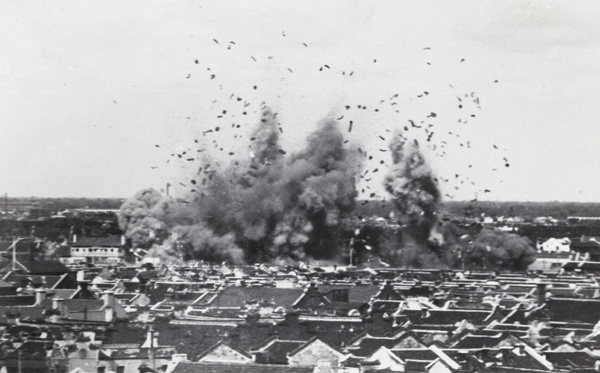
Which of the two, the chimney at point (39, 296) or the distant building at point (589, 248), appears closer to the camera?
the chimney at point (39, 296)

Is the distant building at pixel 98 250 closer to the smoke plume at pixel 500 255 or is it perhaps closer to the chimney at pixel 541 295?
the smoke plume at pixel 500 255

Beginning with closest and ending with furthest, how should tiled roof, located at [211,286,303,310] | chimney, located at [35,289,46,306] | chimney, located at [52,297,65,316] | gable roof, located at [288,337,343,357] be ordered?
1. gable roof, located at [288,337,343,357]
2. chimney, located at [52,297,65,316]
3. chimney, located at [35,289,46,306]
4. tiled roof, located at [211,286,303,310]

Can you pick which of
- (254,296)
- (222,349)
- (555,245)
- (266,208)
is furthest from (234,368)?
(555,245)

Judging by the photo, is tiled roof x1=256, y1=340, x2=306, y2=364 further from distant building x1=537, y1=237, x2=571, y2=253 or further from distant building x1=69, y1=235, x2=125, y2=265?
distant building x1=537, y1=237, x2=571, y2=253

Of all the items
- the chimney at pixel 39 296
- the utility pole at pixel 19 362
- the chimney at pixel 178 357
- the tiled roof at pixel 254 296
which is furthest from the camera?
the tiled roof at pixel 254 296

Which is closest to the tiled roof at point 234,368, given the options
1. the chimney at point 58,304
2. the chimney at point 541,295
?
the chimney at point 58,304

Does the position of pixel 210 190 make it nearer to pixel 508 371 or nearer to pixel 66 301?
pixel 66 301

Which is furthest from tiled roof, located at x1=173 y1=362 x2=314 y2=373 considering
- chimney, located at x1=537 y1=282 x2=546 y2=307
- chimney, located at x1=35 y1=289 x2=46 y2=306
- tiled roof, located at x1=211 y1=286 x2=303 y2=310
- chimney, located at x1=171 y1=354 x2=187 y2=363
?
chimney, located at x1=537 y1=282 x2=546 y2=307

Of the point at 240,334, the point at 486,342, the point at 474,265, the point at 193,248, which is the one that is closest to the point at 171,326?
the point at 240,334

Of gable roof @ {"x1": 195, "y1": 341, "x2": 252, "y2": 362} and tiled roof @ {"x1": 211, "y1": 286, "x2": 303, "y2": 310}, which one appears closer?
gable roof @ {"x1": 195, "y1": 341, "x2": 252, "y2": 362}
